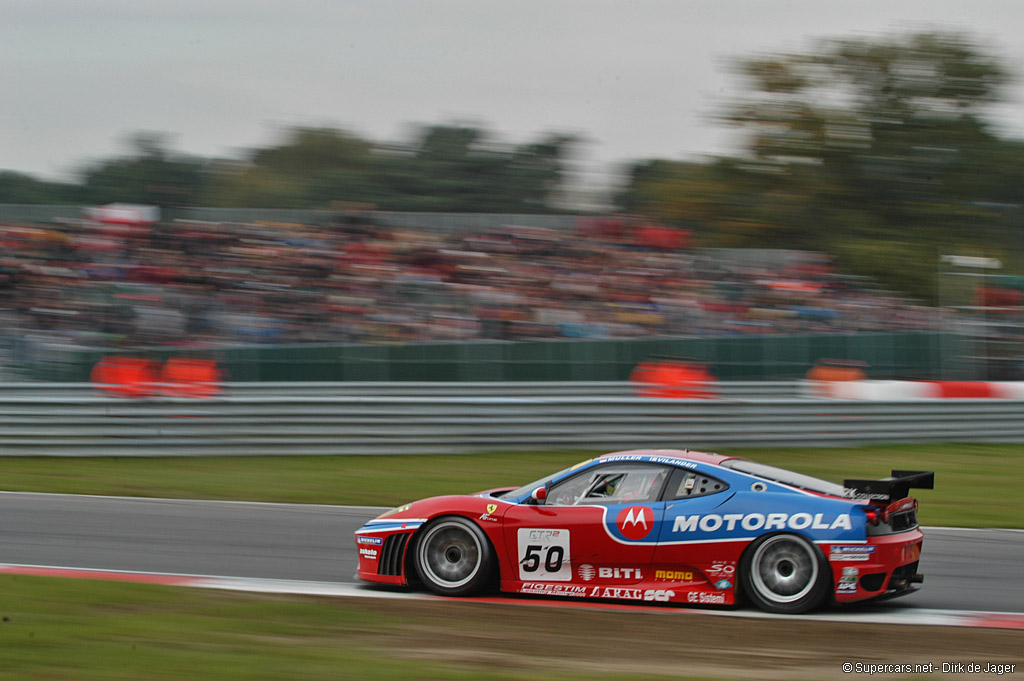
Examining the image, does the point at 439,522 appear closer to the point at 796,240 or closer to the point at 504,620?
the point at 504,620

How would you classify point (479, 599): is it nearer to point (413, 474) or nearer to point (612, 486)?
point (612, 486)

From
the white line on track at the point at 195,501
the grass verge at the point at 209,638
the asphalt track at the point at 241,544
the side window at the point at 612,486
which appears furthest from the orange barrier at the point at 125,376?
the side window at the point at 612,486

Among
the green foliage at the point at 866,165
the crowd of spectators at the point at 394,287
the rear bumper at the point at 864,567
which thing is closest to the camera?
the rear bumper at the point at 864,567

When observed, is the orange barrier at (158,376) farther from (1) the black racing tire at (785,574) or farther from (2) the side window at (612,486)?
(1) the black racing tire at (785,574)

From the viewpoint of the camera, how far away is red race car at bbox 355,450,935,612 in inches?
248

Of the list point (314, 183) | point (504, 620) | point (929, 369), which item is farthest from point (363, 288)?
point (314, 183)

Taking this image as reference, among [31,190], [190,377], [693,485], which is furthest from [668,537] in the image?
[31,190]

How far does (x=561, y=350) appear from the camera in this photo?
47.0ft

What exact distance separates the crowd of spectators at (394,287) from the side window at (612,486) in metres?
7.36

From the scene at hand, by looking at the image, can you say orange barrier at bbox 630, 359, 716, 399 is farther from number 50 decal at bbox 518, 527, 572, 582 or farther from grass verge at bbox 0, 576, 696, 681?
grass verge at bbox 0, 576, 696, 681

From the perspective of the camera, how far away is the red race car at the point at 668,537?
248 inches

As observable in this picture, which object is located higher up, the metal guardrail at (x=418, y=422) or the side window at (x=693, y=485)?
the side window at (x=693, y=485)

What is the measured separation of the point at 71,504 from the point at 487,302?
6.28 meters

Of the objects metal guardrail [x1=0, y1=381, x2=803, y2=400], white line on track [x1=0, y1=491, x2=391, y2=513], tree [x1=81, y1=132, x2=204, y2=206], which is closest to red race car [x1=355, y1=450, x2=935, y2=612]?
white line on track [x1=0, y1=491, x2=391, y2=513]
